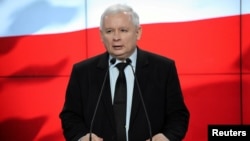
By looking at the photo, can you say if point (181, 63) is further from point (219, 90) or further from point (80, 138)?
point (80, 138)

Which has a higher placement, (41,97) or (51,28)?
(51,28)

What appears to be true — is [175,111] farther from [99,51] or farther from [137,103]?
[99,51]

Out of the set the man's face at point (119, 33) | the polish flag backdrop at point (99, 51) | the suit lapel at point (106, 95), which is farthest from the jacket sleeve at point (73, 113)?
the polish flag backdrop at point (99, 51)

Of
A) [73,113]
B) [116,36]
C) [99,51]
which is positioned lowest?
[73,113]

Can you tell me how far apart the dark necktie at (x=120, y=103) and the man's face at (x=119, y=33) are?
0.08 m

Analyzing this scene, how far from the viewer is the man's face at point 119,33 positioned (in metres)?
1.65

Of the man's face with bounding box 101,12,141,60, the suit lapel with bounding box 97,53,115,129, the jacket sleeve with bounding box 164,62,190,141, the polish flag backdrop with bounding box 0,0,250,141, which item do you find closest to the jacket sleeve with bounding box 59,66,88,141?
the suit lapel with bounding box 97,53,115,129

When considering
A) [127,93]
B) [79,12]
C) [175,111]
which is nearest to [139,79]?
[127,93]

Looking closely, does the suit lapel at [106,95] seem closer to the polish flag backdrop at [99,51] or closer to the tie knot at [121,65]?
the tie knot at [121,65]

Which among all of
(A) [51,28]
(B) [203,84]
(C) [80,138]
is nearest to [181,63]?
(B) [203,84]

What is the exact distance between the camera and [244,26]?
2697 millimetres

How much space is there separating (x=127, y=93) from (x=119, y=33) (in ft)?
0.82

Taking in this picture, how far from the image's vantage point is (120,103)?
1.69m

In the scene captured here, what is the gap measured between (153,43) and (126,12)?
118 cm
